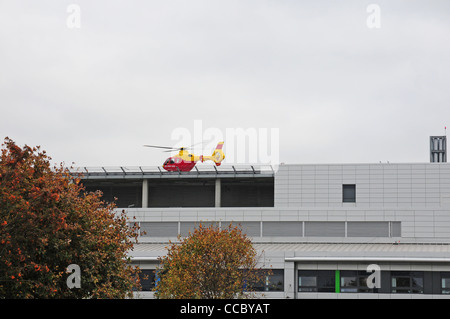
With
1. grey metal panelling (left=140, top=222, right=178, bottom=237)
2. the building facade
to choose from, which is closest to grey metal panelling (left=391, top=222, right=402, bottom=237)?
the building facade

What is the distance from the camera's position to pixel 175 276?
42.6m

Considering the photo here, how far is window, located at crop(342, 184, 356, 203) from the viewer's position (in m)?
73.9

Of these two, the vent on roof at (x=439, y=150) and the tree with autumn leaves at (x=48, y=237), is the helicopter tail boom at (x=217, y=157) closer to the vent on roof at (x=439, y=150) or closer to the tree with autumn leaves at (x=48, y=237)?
the vent on roof at (x=439, y=150)

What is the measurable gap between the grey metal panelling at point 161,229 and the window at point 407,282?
2617cm

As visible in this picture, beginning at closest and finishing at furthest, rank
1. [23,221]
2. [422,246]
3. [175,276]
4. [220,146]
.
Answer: [23,221]
[175,276]
[422,246]
[220,146]

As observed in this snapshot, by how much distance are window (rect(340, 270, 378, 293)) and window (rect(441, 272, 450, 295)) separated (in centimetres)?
587

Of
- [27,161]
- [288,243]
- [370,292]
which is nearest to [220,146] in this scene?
[288,243]

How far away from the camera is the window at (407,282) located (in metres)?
56.7

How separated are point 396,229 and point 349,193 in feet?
24.0

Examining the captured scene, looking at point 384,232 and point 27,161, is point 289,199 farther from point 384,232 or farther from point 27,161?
point 27,161

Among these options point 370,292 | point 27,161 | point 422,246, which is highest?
point 27,161

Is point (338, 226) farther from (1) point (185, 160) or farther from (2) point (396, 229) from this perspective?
(1) point (185, 160)

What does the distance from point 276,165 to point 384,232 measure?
50.3ft

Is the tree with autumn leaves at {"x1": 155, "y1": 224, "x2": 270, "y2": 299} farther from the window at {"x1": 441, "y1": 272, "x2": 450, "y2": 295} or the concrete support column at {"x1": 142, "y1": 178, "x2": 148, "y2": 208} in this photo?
the concrete support column at {"x1": 142, "y1": 178, "x2": 148, "y2": 208}
